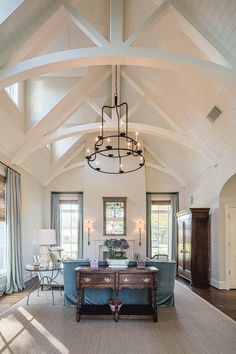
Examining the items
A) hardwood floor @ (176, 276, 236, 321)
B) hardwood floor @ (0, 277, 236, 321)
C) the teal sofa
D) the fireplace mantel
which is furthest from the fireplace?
the teal sofa

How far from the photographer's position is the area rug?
4078mm

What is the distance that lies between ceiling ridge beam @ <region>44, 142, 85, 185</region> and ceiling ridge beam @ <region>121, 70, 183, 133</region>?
361 centimetres

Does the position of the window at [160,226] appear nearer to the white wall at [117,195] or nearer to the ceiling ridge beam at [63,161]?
the white wall at [117,195]

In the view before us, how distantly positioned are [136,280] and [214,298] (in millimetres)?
2582

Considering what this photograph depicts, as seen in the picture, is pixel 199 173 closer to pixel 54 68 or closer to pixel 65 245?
pixel 65 245

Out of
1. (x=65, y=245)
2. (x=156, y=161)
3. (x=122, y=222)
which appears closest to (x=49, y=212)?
(x=65, y=245)

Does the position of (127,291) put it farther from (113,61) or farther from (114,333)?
(113,61)

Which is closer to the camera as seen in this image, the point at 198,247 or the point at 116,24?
the point at 116,24

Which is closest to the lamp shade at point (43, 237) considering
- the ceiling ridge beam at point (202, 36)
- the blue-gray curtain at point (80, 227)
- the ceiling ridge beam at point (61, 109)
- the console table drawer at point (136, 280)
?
the console table drawer at point (136, 280)

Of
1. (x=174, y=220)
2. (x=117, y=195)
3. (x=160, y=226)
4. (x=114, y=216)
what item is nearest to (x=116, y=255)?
(x=114, y=216)

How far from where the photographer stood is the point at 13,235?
781 cm

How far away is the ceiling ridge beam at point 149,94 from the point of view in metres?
8.00

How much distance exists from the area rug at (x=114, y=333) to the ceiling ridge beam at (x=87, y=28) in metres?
3.78

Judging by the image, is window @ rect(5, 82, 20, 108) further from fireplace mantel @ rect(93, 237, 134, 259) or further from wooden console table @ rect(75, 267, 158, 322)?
fireplace mantel @ rect(93, 237, 134, 259)
